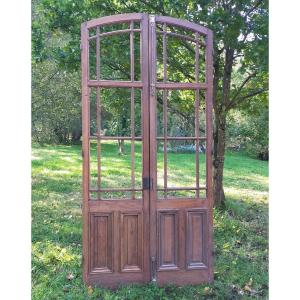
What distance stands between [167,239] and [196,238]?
0.87 ft

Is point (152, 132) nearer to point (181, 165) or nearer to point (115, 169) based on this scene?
point (115, 169)

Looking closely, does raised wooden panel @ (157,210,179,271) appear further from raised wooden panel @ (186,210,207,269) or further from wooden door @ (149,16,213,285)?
raised wooden panel @ (186,210,207,269)

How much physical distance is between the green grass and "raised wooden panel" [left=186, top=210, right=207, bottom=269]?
0.23 meters

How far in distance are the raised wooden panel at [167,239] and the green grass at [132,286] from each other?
21 cm

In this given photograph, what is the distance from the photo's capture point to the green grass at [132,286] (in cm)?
335

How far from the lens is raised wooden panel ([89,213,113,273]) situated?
3365 millimetres

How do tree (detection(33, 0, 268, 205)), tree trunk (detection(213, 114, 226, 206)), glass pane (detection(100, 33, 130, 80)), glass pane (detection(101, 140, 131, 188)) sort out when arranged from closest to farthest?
tree (detection(33, 0, 268, 205)), glass pane (detection(100, 33, 130, 80)), tree trunk (detection(213, 114, 226, 206)), glass pane (detection(101, 140, 131, 188))

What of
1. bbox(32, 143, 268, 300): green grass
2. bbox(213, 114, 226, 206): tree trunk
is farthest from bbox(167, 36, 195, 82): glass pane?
bbox(32, 143, 268, 300): green grass

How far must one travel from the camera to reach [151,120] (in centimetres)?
338

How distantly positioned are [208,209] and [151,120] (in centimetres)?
95

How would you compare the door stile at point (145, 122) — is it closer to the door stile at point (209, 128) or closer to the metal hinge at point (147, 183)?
the metal hinge at point (147, 183)

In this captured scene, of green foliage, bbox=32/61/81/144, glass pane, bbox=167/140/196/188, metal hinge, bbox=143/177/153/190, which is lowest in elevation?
glass pane, bbox=167/140/196/188

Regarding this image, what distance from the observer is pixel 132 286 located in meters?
3.39
